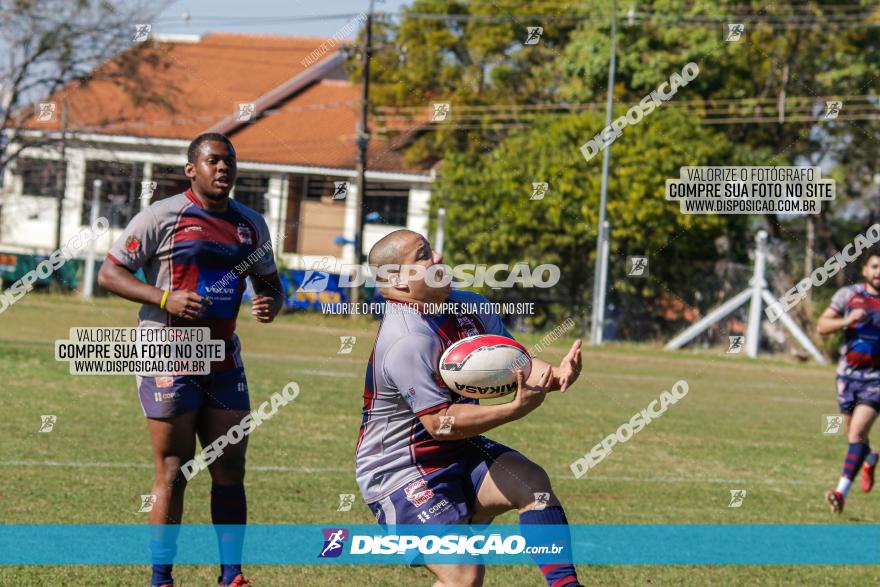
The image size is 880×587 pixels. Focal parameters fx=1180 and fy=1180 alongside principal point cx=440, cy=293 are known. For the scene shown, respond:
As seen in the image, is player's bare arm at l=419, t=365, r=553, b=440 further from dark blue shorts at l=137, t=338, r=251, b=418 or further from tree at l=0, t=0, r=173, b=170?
tree at l=0, t=0, r=173, b=170

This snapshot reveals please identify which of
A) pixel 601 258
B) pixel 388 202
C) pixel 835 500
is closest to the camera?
pixel 835 500

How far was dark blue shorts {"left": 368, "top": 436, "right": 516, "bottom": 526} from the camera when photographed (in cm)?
533

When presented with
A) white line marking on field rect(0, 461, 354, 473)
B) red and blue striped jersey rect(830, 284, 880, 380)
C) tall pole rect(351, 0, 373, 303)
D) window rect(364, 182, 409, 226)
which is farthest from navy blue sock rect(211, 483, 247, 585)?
window rect(364, 182, 409, 226)

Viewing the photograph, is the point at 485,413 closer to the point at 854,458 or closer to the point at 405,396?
the point at 405,396

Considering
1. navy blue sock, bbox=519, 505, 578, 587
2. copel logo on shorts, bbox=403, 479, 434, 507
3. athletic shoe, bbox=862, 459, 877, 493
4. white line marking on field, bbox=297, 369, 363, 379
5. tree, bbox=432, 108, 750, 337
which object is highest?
tree, bbox=432, 108, 750, 337

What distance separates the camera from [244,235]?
22.6ft

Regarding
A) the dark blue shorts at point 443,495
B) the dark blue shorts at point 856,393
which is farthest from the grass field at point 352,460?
the dark blue shorts at point 443,495

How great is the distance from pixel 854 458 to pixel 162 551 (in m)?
7.08

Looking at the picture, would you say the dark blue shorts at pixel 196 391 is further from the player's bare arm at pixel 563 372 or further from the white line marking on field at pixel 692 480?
the white line marking on field at pixel 692 480

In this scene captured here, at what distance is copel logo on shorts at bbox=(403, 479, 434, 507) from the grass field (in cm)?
183

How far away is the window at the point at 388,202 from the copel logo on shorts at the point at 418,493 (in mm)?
36862

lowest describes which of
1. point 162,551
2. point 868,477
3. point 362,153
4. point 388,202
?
point 868,477

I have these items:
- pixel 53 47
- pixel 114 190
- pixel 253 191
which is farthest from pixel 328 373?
pixel 253 191

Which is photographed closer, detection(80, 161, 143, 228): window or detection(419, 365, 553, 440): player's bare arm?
detection(419, 365, 553, 440): player's bare arm
